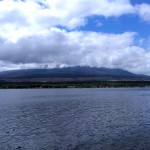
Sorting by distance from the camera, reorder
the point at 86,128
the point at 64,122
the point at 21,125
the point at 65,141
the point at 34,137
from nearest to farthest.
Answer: the point at 65,141, the point at 34,137, the point at 86,128, the point at 21,125, the point at 64,122

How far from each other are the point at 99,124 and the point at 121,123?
4170mm

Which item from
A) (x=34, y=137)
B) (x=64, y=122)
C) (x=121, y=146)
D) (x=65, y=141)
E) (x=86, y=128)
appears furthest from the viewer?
(x=64, y=122)

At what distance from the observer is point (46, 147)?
33781mm

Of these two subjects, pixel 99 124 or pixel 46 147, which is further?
pixel 99 124

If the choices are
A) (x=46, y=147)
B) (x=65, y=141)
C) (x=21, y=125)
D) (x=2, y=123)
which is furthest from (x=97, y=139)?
(x=2, y=123)

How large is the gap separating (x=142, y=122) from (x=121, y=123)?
390 centimetres

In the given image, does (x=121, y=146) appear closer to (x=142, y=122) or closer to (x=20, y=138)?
(x=20, y=138)

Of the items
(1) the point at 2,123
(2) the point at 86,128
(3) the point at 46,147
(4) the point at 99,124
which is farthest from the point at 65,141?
(1) the point at 2,123

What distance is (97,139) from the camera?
37375mm

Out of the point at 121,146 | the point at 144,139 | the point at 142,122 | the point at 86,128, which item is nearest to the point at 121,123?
the point at 142,122

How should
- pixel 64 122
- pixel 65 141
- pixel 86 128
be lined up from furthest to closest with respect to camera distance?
pixel 64 122, pixel 86 128, pixel 65 141

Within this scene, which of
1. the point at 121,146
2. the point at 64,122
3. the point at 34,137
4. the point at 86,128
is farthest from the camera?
the point at 64,122

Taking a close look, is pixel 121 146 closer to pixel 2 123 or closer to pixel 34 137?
pixel 34 137

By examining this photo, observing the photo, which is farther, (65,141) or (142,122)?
(142,122)
